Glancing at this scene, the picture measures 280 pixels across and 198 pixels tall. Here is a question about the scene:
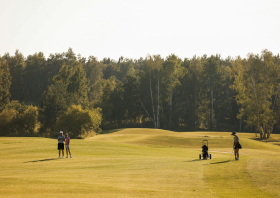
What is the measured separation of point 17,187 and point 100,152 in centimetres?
2203

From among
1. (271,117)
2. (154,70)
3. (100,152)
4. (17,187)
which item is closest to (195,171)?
(17,187)

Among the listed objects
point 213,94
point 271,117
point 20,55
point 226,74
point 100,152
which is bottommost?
point 100,152

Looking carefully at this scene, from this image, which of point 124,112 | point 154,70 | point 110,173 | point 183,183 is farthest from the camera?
point 124,112

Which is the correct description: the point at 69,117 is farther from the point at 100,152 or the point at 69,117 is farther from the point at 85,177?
the point at 85,177

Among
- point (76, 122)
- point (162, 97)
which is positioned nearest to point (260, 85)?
point (162, 97)

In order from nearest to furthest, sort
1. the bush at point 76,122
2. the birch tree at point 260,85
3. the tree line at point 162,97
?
the bush at point 76,122
the birch tree at point 260,85
the tree line at point 162,97

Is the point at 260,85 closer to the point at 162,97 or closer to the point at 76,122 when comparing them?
the point at 162,97

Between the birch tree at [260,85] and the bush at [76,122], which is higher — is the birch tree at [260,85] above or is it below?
above

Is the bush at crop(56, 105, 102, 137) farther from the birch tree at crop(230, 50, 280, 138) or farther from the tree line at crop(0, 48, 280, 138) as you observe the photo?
the birch tree at crop(230, 50, 280, 138)

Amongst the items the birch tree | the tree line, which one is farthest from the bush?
the birch tree

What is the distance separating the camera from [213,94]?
97.9 metres

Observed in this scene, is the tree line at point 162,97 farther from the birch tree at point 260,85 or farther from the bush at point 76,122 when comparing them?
the bush at point 76,122

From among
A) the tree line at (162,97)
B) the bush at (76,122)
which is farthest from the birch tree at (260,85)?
the bush at (76,122)

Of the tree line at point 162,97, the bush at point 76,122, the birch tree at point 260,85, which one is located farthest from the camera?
the tree line at point 162,97
